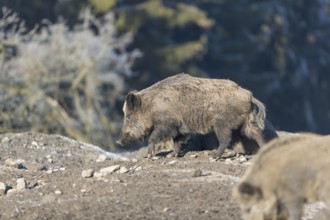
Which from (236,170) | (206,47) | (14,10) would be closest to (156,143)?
(236,170)

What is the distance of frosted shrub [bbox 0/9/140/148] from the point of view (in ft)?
100

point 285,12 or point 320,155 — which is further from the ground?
point 320,155

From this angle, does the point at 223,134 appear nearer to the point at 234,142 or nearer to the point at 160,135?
the point at 234,142

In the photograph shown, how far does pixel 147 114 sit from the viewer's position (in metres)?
15.7

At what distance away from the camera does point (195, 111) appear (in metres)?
15.3

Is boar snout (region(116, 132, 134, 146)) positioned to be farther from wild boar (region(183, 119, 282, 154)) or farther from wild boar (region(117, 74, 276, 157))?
wild boar (region(183, 119, 282, 154))

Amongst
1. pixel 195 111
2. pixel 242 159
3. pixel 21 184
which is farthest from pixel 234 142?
pixel 21 184

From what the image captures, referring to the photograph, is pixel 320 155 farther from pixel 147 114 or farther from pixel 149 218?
pixel 147 114

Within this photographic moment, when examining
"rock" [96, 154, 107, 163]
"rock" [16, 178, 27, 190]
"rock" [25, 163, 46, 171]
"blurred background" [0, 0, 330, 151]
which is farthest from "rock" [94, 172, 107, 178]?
"blurred background" [0, 0, 330, 151]

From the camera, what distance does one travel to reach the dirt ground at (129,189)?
11914 mm

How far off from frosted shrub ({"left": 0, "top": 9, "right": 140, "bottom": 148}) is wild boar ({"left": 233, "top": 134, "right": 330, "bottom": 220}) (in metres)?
18.7

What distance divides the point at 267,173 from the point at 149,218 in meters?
1.75

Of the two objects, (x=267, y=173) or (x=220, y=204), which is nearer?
(x=267, y=173)

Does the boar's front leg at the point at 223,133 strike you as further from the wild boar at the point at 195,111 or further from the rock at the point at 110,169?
the rock at the point at 110,169
